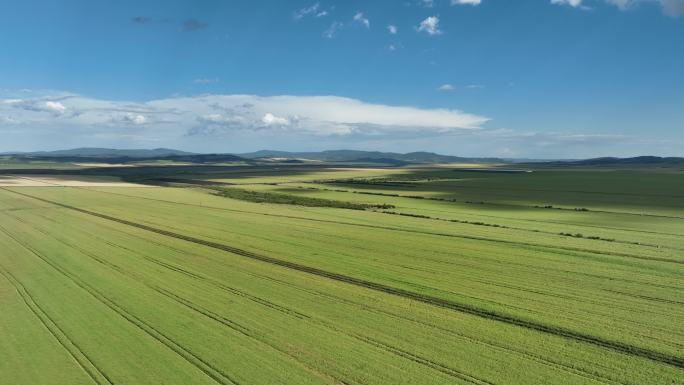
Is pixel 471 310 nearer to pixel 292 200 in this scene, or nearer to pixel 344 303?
pixel 344 303

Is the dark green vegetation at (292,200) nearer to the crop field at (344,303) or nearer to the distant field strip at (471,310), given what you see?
the crop field at (344,303)

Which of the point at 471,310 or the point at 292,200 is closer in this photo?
the point at 471,310

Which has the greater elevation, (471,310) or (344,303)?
(471,310)

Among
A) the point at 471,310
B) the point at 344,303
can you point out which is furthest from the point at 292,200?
the point at 471,310

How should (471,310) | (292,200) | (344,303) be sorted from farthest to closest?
(292,200)
(344,303)
(471,310)

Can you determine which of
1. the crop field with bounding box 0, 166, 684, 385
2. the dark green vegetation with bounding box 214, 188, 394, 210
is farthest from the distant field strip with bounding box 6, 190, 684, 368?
the dark green vegetation with bounding box 214, 188, 394, 210

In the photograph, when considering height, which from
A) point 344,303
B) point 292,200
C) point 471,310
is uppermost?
point 292,200

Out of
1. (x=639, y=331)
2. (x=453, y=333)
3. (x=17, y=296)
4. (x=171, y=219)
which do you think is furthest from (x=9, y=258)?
(x=639, y=331)

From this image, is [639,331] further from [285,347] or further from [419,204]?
[419,204]

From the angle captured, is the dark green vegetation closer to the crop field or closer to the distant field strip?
the crop field
